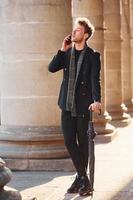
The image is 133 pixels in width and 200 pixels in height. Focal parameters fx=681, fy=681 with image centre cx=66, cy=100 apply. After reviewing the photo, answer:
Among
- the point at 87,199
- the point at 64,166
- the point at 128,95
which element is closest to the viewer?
the point at 87,199

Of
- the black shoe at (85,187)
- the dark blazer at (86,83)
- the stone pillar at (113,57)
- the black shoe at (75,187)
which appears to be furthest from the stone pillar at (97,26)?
the dark blazer at (86,83)

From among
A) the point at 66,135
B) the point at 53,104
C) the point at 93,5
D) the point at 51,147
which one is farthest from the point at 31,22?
the point at 93,5

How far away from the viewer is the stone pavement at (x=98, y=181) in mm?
7637

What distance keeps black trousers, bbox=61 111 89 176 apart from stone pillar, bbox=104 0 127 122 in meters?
9.32

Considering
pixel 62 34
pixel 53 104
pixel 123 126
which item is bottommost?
pixel 123 126

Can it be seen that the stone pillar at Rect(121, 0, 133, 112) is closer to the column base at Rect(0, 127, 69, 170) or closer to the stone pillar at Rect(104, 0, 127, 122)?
the stone pillar at Rect(104, 0, 127, 122)

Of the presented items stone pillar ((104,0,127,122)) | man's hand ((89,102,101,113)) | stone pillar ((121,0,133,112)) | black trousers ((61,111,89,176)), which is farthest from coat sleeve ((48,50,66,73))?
stone pillar ((121,0,133,112))

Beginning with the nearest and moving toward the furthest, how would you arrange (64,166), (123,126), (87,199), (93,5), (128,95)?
(87,199)
(64,166)
(93,5)
(123,126)
(128,95)

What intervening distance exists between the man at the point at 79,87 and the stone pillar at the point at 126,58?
1299cm

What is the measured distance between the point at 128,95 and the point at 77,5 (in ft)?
Result: 25.8

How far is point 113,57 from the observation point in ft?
55.5

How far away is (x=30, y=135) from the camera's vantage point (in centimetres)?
942

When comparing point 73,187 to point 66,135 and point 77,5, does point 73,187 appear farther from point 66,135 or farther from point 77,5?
point 77,5

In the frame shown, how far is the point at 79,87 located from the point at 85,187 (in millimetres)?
1113
